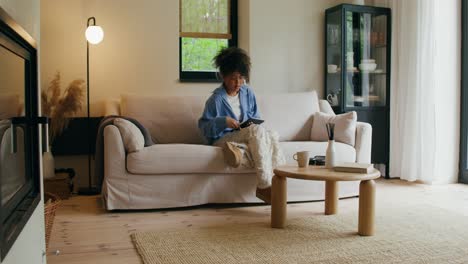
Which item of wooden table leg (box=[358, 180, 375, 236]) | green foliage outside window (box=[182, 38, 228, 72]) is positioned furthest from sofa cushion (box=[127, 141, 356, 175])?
green foliage outside window (box=[182, 38, 228, 72])

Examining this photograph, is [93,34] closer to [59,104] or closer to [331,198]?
[59,104]

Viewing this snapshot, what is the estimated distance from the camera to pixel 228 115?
359cm

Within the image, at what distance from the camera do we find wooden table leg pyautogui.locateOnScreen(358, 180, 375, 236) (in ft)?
8.52

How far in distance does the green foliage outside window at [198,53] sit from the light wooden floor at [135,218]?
1586 millimetres

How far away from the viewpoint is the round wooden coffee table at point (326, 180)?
258 cm

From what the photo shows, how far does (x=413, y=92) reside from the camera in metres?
4.39

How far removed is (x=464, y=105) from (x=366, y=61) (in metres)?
0.97

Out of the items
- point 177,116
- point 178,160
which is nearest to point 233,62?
point 177,116

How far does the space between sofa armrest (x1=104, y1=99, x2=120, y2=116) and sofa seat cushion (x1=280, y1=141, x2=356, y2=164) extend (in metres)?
1.31

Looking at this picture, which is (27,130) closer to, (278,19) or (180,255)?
(180,255)

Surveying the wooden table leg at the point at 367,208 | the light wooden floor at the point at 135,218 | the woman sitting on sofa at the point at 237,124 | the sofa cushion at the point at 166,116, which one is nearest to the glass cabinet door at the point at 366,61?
the light wooden floor at the point at 135,218

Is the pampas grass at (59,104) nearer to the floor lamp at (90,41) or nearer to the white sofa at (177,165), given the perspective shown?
the floor lamp at (90,41)

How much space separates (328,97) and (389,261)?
110 inches

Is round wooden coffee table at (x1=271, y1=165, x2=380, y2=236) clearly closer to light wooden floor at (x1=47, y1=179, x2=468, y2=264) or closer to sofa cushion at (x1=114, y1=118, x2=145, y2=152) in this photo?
light wooden floor at (x1=47, y1=179, x2=468, y2=264)
